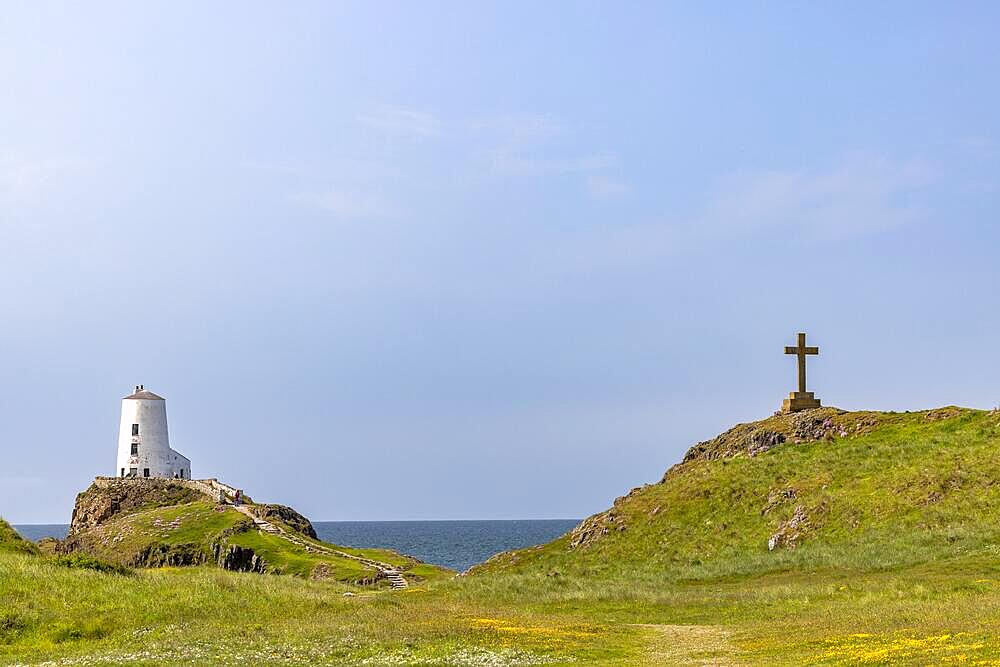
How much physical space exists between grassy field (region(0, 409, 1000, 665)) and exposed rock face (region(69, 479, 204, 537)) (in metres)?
66.3

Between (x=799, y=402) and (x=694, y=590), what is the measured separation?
43924 mm

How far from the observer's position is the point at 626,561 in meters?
70.8

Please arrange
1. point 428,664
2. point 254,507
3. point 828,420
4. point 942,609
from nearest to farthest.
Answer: point 428,664 < point 942,609 < point 828,420 < point 254,507

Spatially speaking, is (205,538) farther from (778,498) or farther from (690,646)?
(690,646)

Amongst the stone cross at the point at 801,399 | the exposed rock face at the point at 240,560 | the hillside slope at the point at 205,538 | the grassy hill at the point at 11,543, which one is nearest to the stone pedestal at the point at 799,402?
the stone cross at the point at 801,399

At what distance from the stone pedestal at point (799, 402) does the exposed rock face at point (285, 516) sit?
178ft

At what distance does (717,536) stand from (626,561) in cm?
653

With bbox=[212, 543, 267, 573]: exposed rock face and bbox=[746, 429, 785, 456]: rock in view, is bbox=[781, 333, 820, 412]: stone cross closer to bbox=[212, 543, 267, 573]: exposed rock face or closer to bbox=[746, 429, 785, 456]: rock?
bbox=[746, 429, 785, 456]: rock

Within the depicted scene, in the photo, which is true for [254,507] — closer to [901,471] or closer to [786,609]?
[901,471]

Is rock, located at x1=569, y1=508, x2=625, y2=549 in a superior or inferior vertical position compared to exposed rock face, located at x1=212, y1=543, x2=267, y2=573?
superior

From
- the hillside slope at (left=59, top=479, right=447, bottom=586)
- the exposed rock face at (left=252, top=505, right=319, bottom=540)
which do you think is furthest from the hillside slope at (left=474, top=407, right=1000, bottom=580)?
the exposed rock face at (left=252, top=505, right=319, bottom=540)

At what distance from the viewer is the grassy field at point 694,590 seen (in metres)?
32.3

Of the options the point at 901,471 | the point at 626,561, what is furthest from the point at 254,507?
the point at 901,471

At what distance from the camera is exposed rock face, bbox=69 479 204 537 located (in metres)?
132
